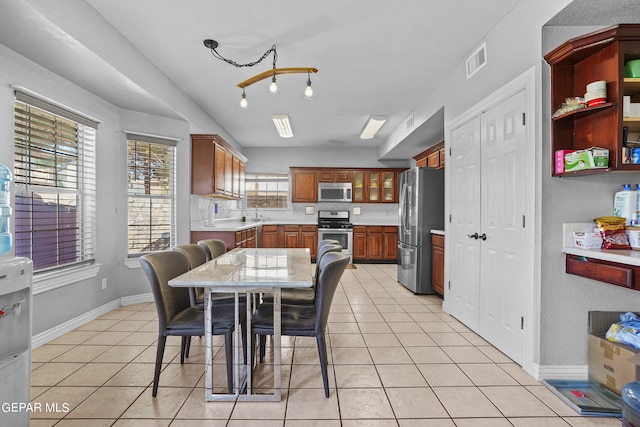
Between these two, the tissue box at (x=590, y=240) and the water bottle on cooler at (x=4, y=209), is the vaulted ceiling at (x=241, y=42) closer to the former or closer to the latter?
the water bottle on cooler at (x=4, y=209)

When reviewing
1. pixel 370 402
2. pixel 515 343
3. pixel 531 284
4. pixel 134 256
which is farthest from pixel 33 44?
pixel 515 343

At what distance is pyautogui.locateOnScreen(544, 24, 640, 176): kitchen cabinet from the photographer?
6.20 feet

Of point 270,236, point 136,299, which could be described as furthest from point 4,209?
point 270,236

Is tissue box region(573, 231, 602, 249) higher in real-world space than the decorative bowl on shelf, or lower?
lower

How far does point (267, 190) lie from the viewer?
796 centimetres

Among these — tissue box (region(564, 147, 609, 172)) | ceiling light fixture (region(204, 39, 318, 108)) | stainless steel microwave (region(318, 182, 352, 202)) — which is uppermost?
ceiling light fixture (region(204, 39, 318, 108))

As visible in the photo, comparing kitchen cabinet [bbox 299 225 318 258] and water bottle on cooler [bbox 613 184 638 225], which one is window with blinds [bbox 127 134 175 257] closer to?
kitchen cabinet [bbox 299 225 318 258]

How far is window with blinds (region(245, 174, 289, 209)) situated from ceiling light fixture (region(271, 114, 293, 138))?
1.64 metres

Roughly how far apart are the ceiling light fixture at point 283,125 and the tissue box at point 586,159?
3899 mm

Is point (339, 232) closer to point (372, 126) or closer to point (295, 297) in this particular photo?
point (372, 126)

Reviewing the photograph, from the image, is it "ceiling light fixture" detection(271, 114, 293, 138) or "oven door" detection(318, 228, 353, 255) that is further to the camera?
"oven door" detection(318, 228, 353, 255)

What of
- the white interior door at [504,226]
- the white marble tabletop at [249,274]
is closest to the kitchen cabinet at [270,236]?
the white marble tabletop at [249,274]

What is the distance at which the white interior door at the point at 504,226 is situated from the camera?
7.93 ft

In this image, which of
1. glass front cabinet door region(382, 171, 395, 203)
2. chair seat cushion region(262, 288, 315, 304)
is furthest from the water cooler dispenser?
glass front cabinet door region(382, 171, 395, 203)
